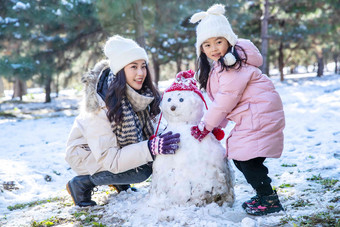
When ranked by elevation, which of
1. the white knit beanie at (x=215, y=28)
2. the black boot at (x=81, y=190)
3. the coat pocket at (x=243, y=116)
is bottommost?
the black boot at (x=81, y=190)

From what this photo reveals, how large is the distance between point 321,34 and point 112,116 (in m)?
14.0

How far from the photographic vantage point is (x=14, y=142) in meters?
6.21

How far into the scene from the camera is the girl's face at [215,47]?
2732 mm

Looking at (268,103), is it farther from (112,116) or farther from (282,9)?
(282,9)

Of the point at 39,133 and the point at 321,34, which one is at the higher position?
the point at 321,34

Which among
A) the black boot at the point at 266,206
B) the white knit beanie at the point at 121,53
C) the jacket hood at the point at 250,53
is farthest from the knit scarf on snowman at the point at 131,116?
the black boot at the point at 266,206

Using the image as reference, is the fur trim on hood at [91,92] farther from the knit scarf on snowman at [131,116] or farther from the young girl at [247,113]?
the young girl at [247,113]

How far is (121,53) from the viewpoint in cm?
291

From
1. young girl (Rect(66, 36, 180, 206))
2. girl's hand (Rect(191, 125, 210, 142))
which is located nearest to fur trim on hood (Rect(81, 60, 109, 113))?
young girl (Rect(66, 36, 180, 206))

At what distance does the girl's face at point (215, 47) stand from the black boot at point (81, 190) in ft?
5.35

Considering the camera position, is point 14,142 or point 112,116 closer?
point 112,116

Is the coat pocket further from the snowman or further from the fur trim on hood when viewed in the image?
the fur trim on hood

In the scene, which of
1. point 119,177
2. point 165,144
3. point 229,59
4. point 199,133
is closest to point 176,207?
point 165,144

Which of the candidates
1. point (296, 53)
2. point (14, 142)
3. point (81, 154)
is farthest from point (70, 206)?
point (296, 53)
